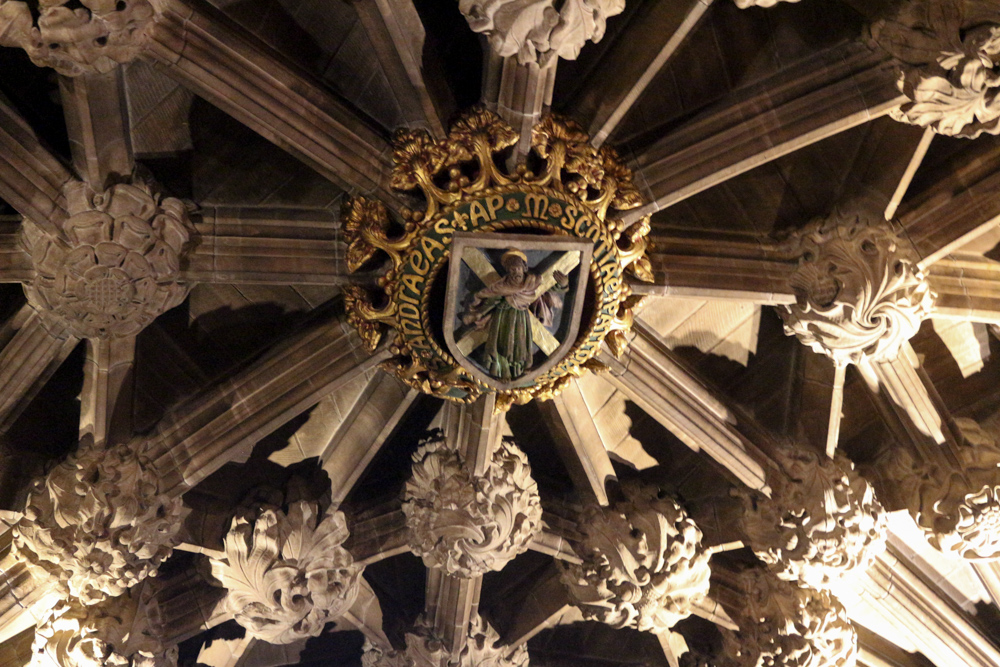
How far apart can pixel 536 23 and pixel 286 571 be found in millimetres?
3749

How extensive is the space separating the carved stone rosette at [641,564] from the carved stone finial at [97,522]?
268 centimetres

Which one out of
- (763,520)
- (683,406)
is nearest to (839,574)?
(763,520)

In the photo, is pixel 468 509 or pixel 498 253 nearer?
pixel 498 253

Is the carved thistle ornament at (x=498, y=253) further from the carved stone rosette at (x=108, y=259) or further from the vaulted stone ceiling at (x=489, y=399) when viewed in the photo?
the carved stone rosette at (x=108, y=259)

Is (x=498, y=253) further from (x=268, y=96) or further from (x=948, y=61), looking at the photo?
(x=948, y=61)

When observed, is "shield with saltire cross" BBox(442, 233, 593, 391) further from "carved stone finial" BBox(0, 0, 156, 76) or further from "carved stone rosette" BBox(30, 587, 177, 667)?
"carved stone rosette" BBox(30, 587, 177, 667)

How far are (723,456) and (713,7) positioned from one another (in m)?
2.77

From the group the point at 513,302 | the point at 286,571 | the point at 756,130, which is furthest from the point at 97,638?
the point at 756,130

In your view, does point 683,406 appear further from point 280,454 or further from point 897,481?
point 280,454

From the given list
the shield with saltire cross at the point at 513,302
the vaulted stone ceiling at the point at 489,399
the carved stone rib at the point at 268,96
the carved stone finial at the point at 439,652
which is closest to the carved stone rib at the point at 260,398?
the vaulted stone ceiling at the point at 489,399

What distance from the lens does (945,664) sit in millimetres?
9438

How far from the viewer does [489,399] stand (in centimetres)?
833

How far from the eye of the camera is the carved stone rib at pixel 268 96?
7129 millimetres

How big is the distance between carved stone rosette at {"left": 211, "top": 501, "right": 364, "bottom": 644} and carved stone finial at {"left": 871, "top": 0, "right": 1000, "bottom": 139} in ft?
14.2
